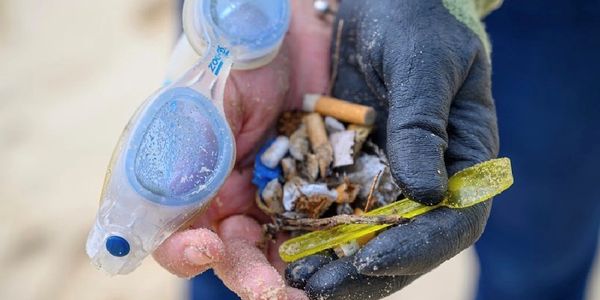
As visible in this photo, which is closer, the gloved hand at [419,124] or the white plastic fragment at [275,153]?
the gloved hand at [419,124]

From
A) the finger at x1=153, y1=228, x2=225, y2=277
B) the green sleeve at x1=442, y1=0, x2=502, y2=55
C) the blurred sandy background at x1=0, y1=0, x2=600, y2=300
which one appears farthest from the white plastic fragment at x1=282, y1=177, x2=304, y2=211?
the blurred sandy background at x1=0, y1=0, x2=600, y2=300

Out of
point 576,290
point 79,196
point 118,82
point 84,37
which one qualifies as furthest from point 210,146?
point 84,37

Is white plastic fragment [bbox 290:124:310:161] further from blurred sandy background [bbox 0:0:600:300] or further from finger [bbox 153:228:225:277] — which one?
blurred sandy background [bbox 0:0:600:300]

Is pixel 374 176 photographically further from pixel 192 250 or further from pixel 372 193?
pixel 192 250

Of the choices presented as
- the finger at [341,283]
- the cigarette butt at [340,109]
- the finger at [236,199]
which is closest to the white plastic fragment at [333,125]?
the cigarette butt at [340,109]

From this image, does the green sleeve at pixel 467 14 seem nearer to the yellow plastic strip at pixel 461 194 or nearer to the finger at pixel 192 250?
the yellow plastic strip at pixel 461 194
